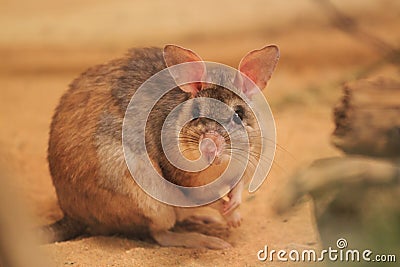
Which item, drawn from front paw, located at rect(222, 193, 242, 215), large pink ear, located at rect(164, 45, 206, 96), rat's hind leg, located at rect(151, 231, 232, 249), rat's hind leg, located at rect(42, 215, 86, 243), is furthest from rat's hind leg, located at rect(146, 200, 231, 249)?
large pink ear, located at rect(164, 45, 206, 96)

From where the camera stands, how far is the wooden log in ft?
6.87

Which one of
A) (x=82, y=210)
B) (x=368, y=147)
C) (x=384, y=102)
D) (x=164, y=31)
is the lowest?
(x=82, y=210)

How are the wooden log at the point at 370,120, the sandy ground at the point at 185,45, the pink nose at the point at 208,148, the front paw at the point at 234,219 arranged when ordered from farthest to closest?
1. the sandy ground at the point at 185,45
2. the front paw at the point at 234,219
3. the wooden log at the point at 370,120
4. the pink nose at the point at 208,148

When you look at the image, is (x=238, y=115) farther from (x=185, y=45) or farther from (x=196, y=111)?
(x=185, y=45)

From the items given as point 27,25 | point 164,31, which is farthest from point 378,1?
point 27,25

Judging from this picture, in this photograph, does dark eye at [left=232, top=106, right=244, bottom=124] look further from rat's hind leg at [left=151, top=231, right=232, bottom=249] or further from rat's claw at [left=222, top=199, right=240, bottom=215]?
rat's hind leg at [left=151, top=231, right=232, bottom=249]

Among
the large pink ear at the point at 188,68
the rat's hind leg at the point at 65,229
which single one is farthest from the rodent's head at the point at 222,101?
the rat's hind leg at the point at 65,229

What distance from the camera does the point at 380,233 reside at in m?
1.84

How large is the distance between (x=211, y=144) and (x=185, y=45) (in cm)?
114

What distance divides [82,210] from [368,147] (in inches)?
33.1

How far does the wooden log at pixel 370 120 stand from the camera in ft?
6.87

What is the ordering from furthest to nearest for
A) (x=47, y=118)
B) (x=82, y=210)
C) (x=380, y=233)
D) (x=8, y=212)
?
(x=47, y=118) → (x=82, y=210) → (x=380, y=233) → (x=8, y=212)

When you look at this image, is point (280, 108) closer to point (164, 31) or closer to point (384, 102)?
point (384, 102)

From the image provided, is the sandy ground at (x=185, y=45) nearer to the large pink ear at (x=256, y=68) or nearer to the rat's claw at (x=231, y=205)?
the rat's claw at (x=231, y=205)
